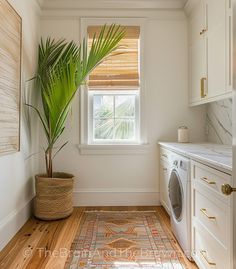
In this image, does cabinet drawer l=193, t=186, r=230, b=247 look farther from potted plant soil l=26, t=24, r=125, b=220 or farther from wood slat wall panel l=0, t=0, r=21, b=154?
wood slat wall panel l=0, t=0, r=21, b=154

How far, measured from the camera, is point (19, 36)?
7.95 ft

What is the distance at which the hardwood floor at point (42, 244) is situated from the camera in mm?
1864

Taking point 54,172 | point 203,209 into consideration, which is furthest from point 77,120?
point 203,209

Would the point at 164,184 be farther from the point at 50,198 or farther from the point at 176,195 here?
the point at 50,198

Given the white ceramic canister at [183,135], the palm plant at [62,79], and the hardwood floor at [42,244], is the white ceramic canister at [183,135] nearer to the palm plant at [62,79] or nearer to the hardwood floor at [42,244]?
the hardwood floor at [42,244]

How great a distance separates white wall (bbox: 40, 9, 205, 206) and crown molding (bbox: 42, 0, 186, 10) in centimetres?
6

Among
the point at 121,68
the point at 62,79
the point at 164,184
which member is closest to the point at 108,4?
the point at 121,68

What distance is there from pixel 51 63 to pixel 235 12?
2381mm

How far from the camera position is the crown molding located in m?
3.12

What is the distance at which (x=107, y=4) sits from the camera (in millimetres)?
3127

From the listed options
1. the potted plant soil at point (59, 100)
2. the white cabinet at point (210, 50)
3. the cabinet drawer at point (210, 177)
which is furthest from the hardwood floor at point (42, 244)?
the white cabinet at point (210, 50)

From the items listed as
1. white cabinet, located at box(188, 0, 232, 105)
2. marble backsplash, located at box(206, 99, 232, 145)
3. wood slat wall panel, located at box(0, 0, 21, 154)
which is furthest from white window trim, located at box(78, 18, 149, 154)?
wood slat wall panel, located at box(0, 0, 21, 154)

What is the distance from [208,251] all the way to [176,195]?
71 cm

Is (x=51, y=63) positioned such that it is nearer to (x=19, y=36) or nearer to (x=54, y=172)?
(x=19, y=36)
